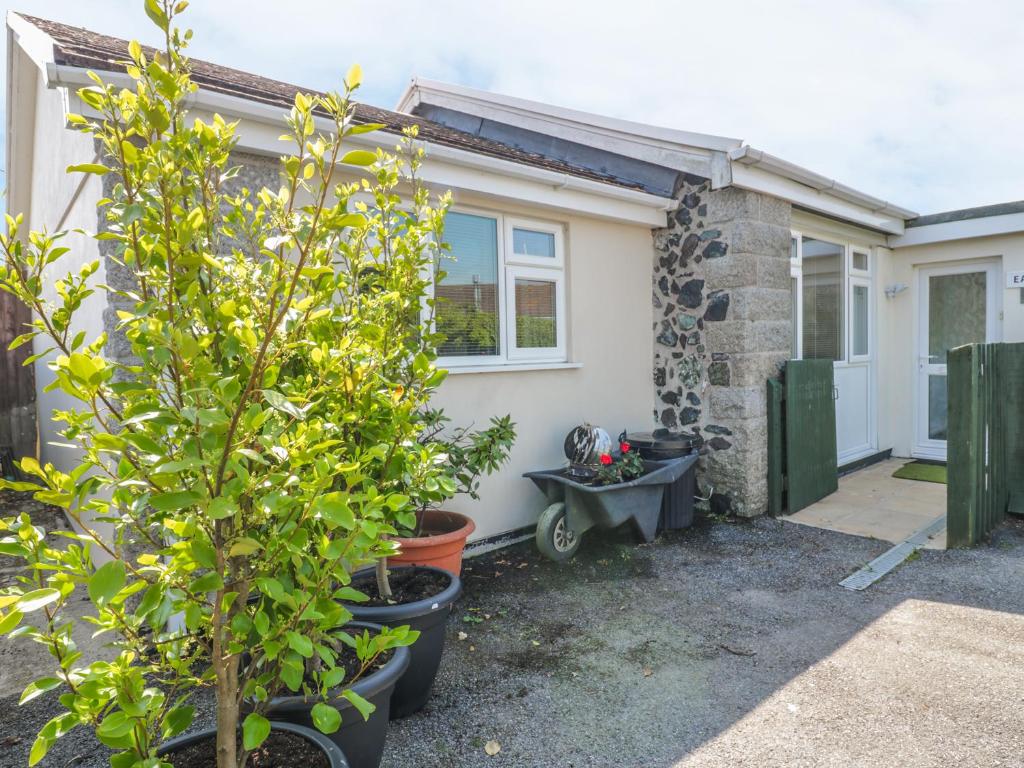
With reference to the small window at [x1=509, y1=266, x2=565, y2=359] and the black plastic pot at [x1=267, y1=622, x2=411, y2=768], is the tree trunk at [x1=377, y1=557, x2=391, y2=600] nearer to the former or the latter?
the black plastic pot at [x1=267, y1=622, x2=411, y2=768]

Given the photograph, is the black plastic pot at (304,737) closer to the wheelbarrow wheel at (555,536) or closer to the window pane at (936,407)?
the wheelbarrow wheel at (555,536)

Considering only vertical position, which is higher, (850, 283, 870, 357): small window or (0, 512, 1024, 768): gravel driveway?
(850, 283, 870, 357): small window

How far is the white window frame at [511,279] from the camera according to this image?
200 inches

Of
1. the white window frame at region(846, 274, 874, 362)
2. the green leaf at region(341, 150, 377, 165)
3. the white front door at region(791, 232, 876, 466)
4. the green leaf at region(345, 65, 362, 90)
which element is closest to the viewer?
the green leaf at region(341, 150, 377, 165)

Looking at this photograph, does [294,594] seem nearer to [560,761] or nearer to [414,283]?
[414,283]

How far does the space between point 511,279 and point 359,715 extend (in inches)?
147

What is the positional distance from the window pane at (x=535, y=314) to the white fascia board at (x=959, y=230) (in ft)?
17.2

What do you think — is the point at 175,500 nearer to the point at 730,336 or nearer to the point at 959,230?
the point at 730,336

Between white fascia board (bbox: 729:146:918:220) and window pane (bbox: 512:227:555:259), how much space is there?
5.64 feet

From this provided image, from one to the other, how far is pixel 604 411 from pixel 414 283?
364 cm

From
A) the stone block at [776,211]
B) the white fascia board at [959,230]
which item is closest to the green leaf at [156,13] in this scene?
the stone block at [776,211]

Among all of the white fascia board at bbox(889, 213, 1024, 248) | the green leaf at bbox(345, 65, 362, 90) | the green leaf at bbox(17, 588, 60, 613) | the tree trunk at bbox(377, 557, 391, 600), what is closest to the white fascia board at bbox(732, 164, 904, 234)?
the white fascia board at bbox(889, 213, 1024, 248)

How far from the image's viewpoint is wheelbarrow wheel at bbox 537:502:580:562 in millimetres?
4738

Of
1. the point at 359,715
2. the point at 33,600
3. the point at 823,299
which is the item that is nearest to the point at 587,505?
the point at 359,715
